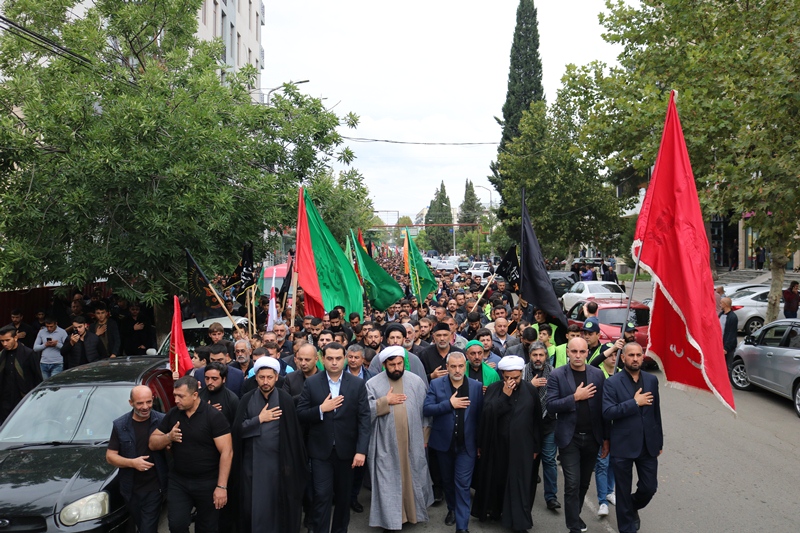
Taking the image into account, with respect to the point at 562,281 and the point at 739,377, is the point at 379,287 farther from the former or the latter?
the point at 562,281

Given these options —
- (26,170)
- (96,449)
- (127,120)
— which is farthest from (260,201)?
(96,449)

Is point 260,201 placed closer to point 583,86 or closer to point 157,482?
point 157,482

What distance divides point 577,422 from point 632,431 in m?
0.50

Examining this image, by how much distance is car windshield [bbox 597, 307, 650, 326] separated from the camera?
52.0 ft

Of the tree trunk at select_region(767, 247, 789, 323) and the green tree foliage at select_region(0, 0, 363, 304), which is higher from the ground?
the green tree foliage at select_region(0, 0, 363, 304)

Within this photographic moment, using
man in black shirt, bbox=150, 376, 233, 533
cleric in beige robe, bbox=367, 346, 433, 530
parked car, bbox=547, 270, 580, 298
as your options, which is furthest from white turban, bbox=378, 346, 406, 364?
parked car, bbox=547, 270, 580, 298

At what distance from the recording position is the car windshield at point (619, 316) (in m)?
15.9

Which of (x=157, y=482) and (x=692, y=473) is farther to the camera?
(x=692, y=473)

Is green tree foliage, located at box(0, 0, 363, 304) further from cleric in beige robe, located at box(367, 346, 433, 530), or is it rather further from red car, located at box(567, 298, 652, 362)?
red car, located at box(567, 298, 652, 362)

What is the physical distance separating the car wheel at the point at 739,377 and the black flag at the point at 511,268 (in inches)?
190

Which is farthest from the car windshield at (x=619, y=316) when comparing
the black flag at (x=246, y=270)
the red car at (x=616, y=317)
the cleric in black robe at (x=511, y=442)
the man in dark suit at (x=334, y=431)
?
the man in dark suit at (x=334, y=431)

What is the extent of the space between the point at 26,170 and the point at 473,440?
373 inches

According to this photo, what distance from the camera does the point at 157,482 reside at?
18.8 ft

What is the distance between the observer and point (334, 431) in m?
6.30
